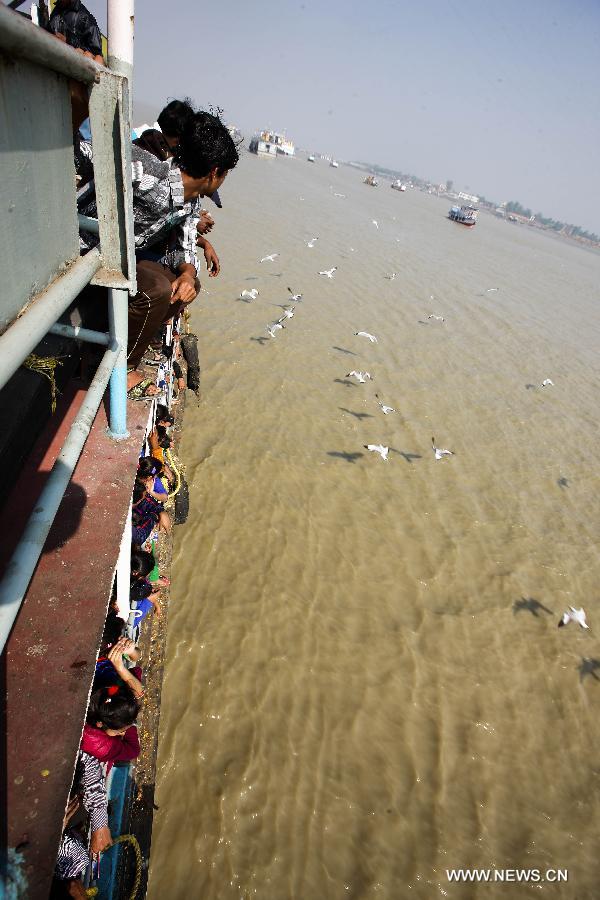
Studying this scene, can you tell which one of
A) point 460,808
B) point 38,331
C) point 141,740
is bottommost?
point 460,808

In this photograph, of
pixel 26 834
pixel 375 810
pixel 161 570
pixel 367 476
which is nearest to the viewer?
pixel 26 834

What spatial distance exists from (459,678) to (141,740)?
384 cm

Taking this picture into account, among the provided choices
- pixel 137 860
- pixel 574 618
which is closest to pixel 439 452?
pixel 574 618

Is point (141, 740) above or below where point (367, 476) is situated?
above

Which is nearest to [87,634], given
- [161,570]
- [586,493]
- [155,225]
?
[155,225]

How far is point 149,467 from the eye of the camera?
4.72 metres

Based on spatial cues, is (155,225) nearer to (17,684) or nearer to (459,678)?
(17,684)

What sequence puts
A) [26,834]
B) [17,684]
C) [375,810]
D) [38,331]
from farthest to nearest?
1. [375,810]
2. [17,684]
3. [26,834]
4. [38,331]

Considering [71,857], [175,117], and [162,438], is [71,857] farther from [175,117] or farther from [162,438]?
[175,117]

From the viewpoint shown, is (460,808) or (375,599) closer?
(460,808)

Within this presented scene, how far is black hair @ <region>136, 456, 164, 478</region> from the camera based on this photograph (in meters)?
4.57

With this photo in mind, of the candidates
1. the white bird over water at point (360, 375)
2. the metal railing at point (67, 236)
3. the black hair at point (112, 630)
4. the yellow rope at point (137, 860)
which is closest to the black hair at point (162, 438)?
the black hair at point (112, 630)

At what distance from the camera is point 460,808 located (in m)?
4.48

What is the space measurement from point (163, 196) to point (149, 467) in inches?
109
